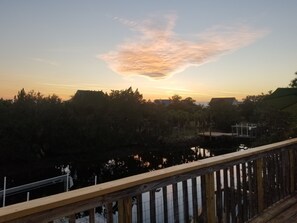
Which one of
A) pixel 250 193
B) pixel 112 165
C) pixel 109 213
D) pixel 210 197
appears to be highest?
pixel 109 213

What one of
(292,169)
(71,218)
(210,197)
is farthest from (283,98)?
(71,218)

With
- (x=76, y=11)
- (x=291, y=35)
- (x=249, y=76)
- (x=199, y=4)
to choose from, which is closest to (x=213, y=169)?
(x=199, y=4)

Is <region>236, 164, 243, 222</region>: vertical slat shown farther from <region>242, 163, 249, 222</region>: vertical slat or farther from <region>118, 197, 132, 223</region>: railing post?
<region>118, 197, 132, 223</region>: railing post

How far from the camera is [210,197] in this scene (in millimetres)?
2291

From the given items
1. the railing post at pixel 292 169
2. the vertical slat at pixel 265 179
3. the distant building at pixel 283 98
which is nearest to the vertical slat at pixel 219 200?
the vertical slat at pixel 265 179

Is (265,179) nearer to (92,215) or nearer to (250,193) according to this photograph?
(250,193)

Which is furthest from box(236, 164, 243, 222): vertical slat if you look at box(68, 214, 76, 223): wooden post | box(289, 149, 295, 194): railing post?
box(68, 214, 76, 223): wooden post

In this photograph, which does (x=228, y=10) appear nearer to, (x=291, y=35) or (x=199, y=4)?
(x=199, y=4)

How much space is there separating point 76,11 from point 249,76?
37.1 ft

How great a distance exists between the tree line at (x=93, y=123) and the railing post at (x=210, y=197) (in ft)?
62.7

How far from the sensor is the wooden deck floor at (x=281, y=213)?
285 cm

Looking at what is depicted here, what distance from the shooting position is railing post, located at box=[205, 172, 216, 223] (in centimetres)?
227

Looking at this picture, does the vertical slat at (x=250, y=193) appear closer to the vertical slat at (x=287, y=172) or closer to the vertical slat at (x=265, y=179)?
the vertical slat at (x=265, y=179)

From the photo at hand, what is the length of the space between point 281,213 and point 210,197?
119 centimetres
